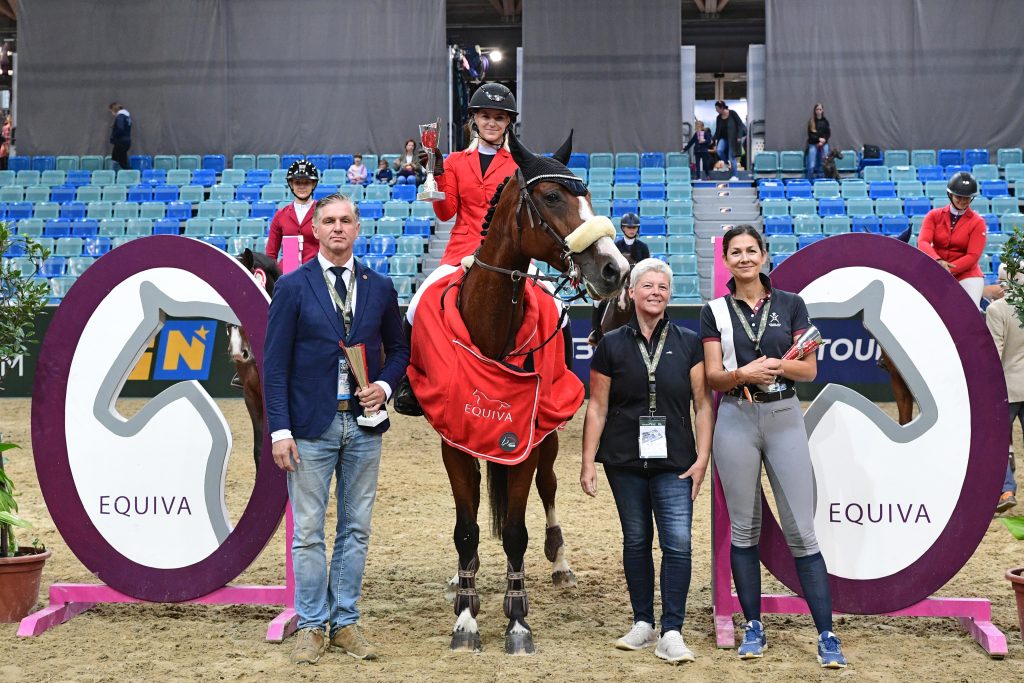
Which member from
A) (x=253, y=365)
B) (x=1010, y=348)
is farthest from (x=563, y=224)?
(x=1010, y=348)

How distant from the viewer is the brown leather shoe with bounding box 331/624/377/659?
168 inches

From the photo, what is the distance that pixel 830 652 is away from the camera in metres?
4.13

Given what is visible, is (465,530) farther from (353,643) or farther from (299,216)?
(299,216)

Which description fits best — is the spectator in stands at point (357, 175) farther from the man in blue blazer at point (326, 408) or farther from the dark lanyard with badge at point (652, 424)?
the dark lanyard with badge at point (652, 424)

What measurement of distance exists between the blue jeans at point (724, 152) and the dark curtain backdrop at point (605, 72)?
4.66 feet

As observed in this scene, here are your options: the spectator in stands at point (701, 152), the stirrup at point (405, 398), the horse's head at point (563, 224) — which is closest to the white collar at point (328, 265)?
the stirrup at point (405, 398)

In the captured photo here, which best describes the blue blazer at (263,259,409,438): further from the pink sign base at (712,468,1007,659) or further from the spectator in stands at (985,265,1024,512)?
the spectator in stands at (985,265,1024,512)

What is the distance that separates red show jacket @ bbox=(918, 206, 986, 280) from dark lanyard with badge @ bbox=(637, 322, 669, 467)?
4.29 meters

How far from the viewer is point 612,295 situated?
12.8ft

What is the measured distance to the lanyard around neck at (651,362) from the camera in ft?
14.1

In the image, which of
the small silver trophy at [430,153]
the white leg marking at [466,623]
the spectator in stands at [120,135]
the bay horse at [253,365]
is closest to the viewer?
the white leg marking at [466,623]

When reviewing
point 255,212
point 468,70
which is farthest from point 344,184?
point 468,70

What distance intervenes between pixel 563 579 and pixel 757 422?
165cm

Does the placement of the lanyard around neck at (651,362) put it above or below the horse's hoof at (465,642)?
above
